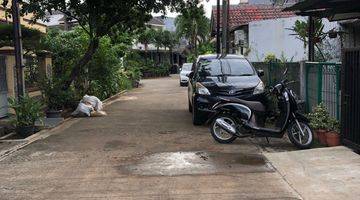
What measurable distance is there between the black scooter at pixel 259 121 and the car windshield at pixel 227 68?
3.06 metres

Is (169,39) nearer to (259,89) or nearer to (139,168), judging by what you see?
(259,89)

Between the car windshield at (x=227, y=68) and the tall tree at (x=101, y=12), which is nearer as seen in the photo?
the car windshield at (x=227, y=68)

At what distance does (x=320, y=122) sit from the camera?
9.85m

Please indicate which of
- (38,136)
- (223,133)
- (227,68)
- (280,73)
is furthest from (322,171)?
(280,73)

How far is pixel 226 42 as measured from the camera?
24125 millimetres

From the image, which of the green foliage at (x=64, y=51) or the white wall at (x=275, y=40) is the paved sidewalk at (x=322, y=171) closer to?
the green foliage at (x=64, y=51)

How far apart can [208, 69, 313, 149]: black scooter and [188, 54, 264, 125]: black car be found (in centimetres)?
182

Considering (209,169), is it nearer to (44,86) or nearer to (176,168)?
(176,168)

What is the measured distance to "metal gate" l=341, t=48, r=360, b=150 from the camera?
863 centimetres

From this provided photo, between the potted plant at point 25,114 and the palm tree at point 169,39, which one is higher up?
the palm tree at point 169,39

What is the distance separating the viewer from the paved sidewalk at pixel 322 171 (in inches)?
266

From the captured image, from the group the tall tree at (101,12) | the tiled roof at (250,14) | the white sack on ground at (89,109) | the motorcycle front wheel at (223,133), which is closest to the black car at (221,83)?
the motorcycle front wheel at (223,133)

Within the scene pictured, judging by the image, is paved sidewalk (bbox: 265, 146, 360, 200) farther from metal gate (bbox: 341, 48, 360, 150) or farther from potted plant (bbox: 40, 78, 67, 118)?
potted plant (bbox: 40, 78, 67, 118)

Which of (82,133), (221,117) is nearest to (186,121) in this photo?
(82,133)
